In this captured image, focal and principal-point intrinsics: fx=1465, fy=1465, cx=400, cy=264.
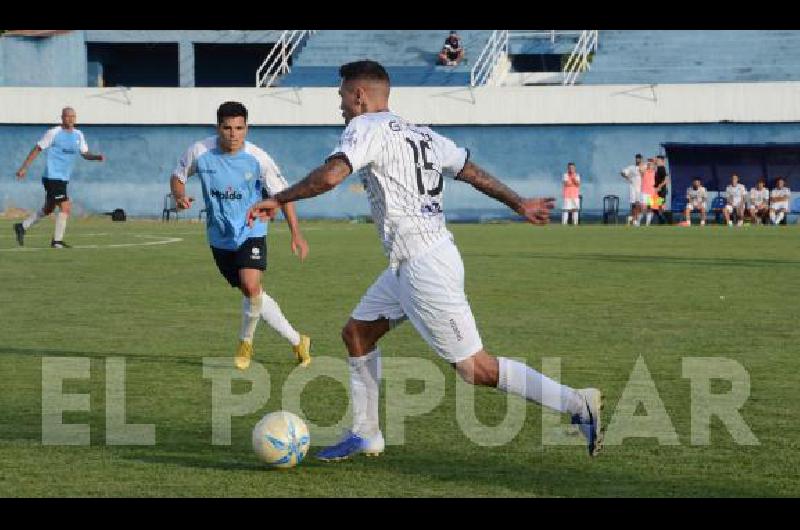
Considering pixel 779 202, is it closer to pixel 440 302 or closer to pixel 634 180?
pixel 634 180

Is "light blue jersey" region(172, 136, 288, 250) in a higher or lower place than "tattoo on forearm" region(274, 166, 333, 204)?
higher

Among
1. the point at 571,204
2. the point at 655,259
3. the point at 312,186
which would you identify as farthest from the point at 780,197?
the point at 312,186

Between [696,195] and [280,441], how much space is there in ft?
128

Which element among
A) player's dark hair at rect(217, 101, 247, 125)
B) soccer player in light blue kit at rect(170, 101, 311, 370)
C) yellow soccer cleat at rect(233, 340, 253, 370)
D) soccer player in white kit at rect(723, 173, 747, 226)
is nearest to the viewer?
yellow soccer cleat at rect(233, 340, 253, 370)

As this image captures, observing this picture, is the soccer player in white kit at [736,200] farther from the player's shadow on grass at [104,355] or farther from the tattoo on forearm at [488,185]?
the tattoo on forearm at [488,185]

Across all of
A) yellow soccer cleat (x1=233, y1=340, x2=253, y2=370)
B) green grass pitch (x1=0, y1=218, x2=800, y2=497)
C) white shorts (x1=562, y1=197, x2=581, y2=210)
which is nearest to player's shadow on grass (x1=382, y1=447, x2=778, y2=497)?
green grass pitch (x1=0, y1=218, x2=800, y2=497)

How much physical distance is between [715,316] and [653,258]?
33.6ft

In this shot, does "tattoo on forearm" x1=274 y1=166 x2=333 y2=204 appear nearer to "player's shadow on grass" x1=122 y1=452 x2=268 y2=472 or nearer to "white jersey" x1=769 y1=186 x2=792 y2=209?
"player's shadow on grass" x1=122 y1=452 x2=268 y2=472

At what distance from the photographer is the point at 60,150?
86.1ft

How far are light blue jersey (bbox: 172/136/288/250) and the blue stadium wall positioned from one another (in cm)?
3701

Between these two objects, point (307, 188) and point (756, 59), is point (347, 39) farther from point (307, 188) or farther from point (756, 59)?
point (307, 188)

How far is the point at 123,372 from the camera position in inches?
436

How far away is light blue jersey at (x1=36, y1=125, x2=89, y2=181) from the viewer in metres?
26.1
